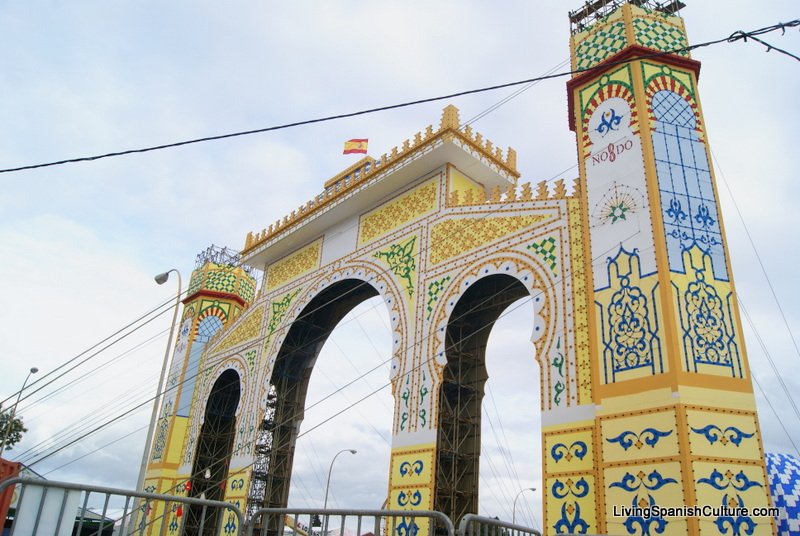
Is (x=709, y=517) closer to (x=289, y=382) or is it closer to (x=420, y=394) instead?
(x=420, y=394)

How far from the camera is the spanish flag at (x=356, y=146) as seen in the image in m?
17.8

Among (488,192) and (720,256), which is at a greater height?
(488,192)

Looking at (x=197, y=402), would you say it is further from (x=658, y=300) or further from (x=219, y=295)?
(x=658, y=300)

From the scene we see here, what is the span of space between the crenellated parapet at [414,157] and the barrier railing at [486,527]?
9918mm

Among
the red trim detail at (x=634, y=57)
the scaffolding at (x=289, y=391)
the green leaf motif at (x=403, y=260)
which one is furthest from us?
Result: the scaffolding at (x=289, y=391)

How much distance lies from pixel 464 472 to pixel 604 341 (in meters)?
5.05

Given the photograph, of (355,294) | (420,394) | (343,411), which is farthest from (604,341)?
(355,294)

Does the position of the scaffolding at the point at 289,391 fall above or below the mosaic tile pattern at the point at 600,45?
below

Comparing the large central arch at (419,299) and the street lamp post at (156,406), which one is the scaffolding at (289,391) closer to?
the large central arch at (419,299)

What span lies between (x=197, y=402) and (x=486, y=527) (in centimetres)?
1672

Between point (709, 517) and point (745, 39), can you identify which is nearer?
point (745, 39)

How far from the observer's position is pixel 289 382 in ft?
60.3
